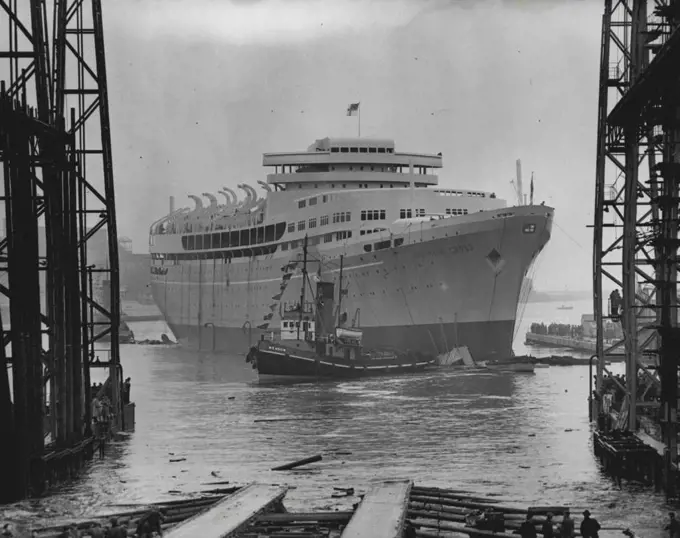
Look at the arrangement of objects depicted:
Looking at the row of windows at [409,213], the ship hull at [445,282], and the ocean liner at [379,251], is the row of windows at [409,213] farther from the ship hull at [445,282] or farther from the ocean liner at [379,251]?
the ship hull at [445,282]

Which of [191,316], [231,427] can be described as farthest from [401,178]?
[231,427]

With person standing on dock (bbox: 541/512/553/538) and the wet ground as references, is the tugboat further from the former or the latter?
person standing on dock (bbox: 541/512/553/538)

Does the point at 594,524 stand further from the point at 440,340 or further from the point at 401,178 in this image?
the point at 401,178

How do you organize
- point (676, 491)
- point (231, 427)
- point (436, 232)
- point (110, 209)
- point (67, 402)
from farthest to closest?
point (436, 232) → point (231, 427) → point (110, 209) → point (67, 402) → point (676, 491)

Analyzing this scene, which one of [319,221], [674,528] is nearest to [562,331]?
[319,221]

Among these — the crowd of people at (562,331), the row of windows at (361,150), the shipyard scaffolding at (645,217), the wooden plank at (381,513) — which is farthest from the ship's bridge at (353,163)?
the wooden plank at (381,513)

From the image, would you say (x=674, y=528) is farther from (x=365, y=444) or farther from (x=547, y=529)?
(x=365, y=444)

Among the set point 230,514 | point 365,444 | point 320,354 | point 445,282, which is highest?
point 445,282
